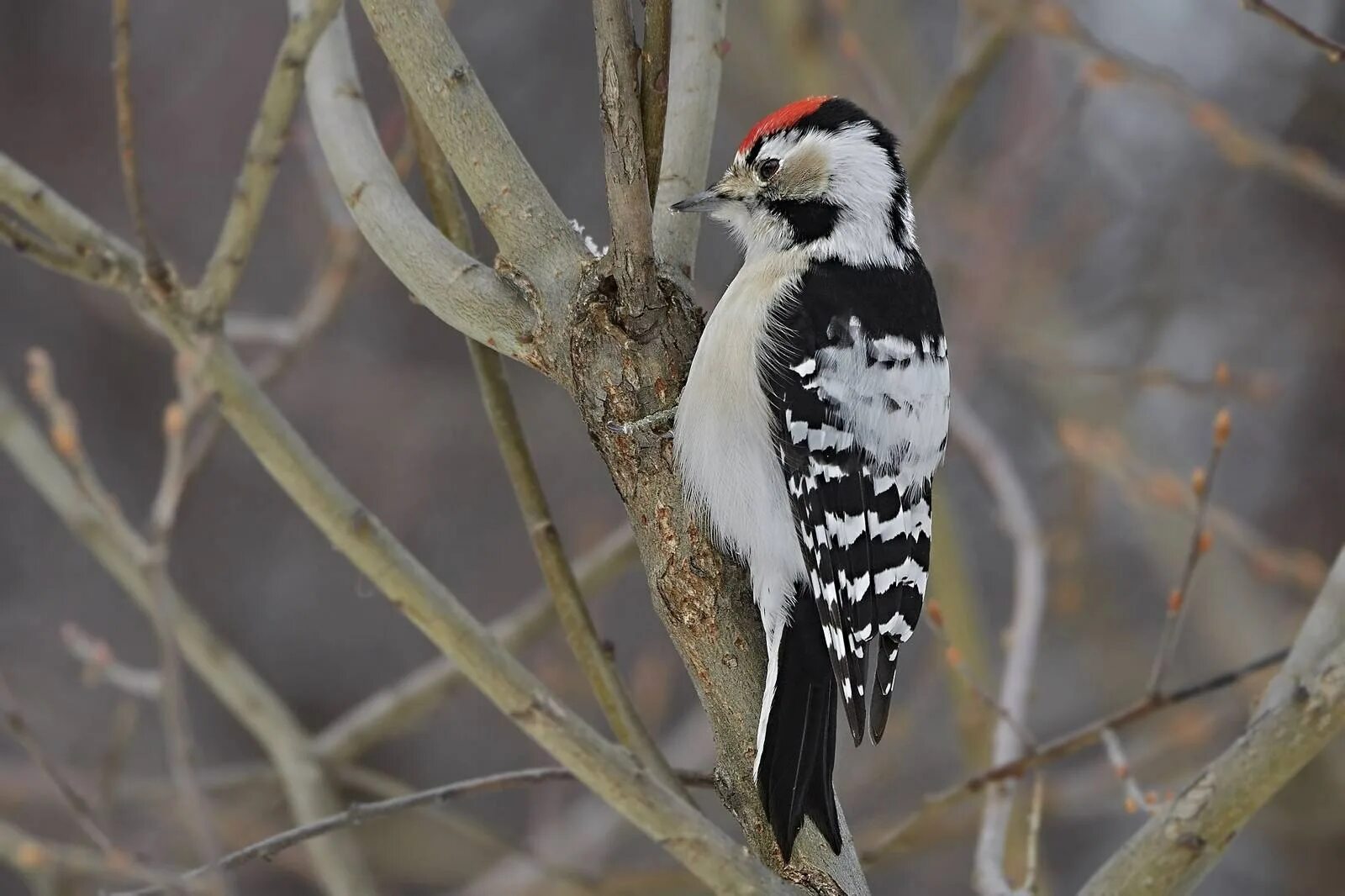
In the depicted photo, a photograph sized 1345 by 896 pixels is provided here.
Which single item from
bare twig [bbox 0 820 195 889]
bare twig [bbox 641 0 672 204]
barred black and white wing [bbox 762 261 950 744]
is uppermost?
bare twig [bbox 641 0 672 204]

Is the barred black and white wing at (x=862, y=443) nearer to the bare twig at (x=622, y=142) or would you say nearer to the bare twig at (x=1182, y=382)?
the bare twig at (x=622, y=142)

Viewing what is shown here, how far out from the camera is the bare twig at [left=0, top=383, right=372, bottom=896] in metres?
3.17

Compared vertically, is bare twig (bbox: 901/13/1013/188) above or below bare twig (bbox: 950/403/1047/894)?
above

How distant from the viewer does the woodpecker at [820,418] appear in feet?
7.06

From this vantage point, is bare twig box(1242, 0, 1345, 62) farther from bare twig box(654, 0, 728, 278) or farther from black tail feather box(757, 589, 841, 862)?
black tail feather box(757, 589, 841, 862)

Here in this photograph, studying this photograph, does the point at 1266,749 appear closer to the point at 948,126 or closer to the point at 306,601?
the point at 948,126

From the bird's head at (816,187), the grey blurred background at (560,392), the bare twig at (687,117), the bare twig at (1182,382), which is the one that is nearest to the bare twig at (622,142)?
the bare twig at (687,117)

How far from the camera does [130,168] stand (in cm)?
216

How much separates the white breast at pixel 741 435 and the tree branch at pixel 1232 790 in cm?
69

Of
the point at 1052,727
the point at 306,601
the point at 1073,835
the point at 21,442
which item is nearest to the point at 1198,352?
the point at 1052,727

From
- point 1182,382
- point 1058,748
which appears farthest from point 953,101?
point 1058,748

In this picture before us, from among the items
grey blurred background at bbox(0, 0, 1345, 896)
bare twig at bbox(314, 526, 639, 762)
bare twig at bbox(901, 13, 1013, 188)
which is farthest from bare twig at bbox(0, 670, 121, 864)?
grey blurred background at bbox(0, 0, 1345, 896)

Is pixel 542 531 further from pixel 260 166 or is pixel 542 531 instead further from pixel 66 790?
pixel 66 790

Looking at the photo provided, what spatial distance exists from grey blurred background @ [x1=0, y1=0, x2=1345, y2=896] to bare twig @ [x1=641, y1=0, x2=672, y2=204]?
3.65 m
